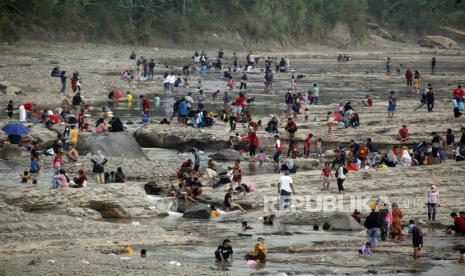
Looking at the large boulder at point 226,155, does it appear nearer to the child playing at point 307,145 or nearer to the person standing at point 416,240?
the child playing at point 307,145

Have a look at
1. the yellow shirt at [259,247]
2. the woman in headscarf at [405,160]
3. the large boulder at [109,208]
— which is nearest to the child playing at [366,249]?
the yellow shirt at [259,247]

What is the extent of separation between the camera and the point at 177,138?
4072 centimetres

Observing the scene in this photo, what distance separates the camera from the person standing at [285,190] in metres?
29.2

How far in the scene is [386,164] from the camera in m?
34.7

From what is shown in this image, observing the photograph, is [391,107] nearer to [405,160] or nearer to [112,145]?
[405,160]

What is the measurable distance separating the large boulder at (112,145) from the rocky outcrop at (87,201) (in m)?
7.45

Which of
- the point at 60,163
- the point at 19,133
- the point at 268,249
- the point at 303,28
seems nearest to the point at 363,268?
the point at 268,249

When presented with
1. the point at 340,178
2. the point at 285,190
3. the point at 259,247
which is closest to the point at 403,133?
the point at 340,178

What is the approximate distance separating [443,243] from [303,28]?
7892 cm

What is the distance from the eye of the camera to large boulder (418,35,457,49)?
108 meters

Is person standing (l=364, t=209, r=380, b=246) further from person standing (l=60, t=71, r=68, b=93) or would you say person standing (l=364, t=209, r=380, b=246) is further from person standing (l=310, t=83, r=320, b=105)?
person standing (l=60, t=71, r=68, b=93)

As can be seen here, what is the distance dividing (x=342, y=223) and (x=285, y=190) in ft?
8.33

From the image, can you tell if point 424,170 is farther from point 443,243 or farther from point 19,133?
point 19,133

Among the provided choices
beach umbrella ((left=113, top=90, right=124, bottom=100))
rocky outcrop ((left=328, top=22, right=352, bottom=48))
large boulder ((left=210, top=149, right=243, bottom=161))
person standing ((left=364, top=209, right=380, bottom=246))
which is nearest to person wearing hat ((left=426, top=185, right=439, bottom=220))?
person standing ((left=364, top=209, right=380, bottom=246))
